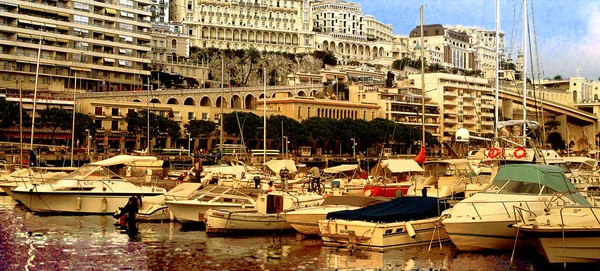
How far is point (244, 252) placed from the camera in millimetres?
26984

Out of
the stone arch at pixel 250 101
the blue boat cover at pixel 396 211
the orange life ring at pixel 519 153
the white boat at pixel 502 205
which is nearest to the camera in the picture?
the white boat at pixel 502 205

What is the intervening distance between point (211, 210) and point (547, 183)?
486 inches

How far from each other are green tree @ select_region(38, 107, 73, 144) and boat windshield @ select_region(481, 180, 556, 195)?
202 feet

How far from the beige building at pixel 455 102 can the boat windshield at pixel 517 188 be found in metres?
93.6

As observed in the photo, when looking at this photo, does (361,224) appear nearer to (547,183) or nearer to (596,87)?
(547,183)

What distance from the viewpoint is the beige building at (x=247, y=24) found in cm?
15438

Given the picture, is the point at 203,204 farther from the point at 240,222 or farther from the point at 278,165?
the point at 278,165

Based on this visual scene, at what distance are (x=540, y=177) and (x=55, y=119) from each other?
62.9 m

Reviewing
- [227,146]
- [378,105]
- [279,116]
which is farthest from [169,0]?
[227,146]

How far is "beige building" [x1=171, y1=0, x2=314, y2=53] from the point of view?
154 meters

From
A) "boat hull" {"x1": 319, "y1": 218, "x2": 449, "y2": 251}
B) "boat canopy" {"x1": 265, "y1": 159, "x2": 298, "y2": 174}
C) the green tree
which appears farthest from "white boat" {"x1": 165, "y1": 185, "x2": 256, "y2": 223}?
the green tree

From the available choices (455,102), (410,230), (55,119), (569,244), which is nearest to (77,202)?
(410,230)

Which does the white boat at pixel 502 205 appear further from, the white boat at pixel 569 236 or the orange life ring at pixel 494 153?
the orange life ring at pixel 494 153

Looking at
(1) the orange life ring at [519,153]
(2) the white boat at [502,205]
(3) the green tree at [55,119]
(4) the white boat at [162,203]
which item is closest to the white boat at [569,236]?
(2) the white boat at [502,205]
